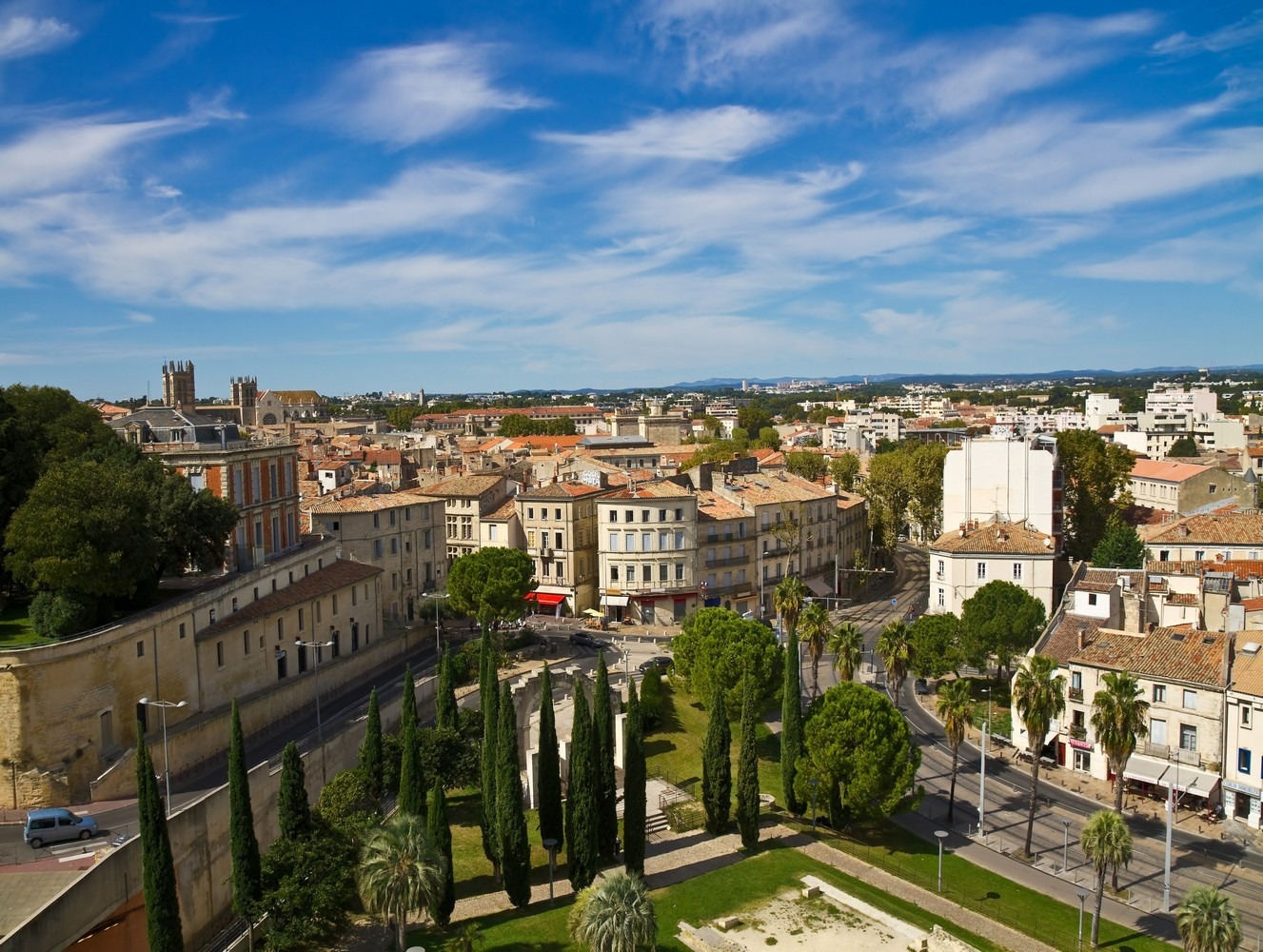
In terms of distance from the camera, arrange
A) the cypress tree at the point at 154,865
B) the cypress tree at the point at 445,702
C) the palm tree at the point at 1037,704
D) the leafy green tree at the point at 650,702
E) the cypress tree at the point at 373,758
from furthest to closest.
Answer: the leafy green tree at the point at 650,702 → the cypress tree at the point at 445,702 → the cypress tree at the point at 373,758 → the palm tree at the point at 1037,704 → the cypress tree at the point at 154,865

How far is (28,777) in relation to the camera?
38.2 m

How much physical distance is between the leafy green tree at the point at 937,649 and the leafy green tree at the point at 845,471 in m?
65.0

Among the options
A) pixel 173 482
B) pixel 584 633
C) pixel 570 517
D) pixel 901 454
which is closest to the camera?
pixel 173 482

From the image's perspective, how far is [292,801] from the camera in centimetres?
3622

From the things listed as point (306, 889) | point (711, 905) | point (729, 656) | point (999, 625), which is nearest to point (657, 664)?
point (729, 656)

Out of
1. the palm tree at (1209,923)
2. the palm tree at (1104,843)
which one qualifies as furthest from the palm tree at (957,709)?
the palm tree at (1209,923)

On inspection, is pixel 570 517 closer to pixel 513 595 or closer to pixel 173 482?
pixel 513 595

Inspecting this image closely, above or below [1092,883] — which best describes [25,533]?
above

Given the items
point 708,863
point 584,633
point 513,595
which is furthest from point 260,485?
point 708,863

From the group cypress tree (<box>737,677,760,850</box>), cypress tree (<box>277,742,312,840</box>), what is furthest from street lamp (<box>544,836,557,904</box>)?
cypress tree (<box>277,742,312,840</box>)

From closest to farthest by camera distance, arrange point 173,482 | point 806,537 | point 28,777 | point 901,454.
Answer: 1. point 28,777
2. point 173,482
3. point 806,537
4. point 901,454

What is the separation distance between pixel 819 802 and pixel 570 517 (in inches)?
1594

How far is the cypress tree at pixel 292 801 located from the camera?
36.0 metres

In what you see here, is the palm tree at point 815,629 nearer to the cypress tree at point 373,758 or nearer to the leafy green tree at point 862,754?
the leafy green tree at point 862,754
